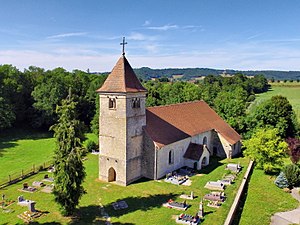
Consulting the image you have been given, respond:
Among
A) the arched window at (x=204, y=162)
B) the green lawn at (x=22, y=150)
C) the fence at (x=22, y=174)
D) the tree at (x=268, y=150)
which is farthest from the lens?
the green lawn at (x=22, y=150)

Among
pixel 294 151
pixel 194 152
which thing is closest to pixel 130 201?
pixel 194 152

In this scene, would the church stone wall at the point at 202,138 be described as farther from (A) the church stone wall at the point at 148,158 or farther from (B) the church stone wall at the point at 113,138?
(B) the church stone wall at the point at 113,138

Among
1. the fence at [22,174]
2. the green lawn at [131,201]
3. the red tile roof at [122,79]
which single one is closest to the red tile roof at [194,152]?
the green lawn at [131,201]

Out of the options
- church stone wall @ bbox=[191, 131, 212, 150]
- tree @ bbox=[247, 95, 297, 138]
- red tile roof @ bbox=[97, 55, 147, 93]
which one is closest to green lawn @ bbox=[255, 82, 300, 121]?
tree @ bbox=[247, 95, 297, 138]

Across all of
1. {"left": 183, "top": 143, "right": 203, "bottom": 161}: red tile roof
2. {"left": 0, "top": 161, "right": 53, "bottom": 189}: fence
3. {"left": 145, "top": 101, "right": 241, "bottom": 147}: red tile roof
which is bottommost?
{"left": 0, "top": 161, "right": 53, "bottom": 189}: fence

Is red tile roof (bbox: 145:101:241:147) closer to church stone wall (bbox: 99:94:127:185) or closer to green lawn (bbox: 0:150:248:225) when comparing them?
church stone wall (bbox: 99:94:127:185)

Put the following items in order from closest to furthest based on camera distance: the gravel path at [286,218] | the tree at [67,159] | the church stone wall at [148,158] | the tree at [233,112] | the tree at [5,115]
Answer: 1. the tree at [67,159]
2. the gravel path at [286,218]
3. the church stone wall at [148,158]
4. the tree at [233,112]
5. the tree at [5,115]

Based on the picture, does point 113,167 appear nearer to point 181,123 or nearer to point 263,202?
point 181,123
